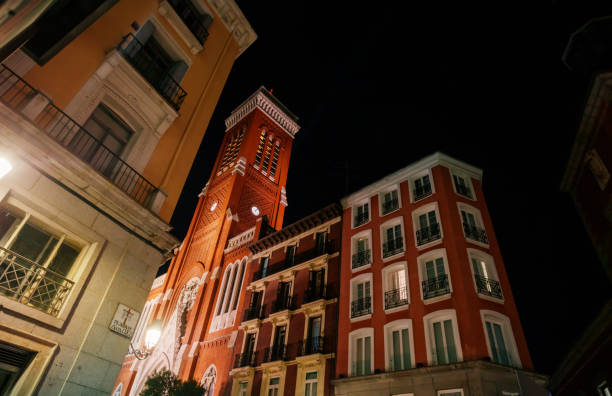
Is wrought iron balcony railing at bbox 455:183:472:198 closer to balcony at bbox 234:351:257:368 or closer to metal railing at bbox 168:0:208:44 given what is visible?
metal railing at bbox 168:0:208:44

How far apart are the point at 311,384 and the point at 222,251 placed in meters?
18.2

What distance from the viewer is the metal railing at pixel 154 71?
1030 cm

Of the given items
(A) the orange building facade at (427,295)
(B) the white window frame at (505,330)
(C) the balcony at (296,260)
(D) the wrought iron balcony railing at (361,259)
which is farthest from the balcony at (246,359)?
(B) the white window frame at (505,330)

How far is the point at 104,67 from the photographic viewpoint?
9359 millimetres

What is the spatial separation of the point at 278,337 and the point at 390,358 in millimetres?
9024

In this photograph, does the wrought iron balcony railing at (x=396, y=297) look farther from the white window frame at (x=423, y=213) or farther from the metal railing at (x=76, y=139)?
the metal railing at (x=76, y=139)

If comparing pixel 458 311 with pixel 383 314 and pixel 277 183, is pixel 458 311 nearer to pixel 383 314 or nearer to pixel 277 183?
pixel 383 314

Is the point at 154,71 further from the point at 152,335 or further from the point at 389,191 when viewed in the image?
the point at 389,191

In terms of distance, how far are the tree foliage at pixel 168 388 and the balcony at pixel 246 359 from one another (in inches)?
118

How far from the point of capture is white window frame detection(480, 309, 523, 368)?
15.2 metres

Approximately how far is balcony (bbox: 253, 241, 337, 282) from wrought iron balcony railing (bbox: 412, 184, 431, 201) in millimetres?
6528

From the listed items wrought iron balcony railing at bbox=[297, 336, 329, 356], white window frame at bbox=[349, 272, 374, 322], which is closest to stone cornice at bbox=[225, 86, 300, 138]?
white window frame at bbox=[349, 272, 374, 322]

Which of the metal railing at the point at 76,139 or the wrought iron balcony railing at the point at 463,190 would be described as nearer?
the metal railing at the point at 76,139

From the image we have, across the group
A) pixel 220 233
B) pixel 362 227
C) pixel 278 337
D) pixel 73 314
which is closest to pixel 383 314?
pixel 362 227
